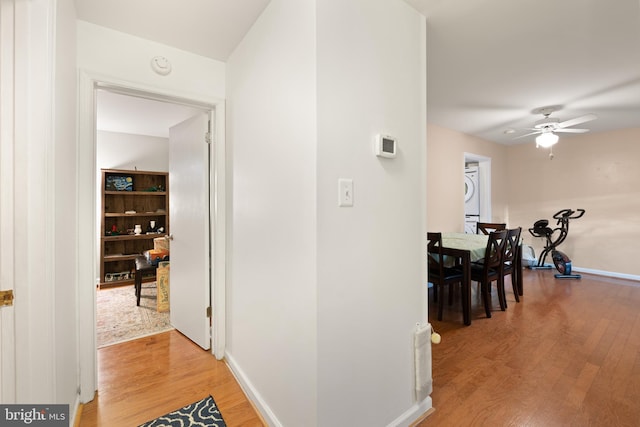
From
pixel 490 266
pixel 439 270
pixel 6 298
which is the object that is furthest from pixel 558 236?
pixel 6 298

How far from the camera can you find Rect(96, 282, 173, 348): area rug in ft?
8.48

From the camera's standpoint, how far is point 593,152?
4645mm

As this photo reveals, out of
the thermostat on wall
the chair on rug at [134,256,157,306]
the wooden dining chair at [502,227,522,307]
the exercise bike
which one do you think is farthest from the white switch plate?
the exercise bike

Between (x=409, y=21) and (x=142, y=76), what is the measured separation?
1.79 metres

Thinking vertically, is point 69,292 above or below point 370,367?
above

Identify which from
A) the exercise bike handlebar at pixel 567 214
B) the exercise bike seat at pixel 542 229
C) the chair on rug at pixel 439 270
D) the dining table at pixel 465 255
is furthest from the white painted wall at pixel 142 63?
the exercise bike handlebar at pixel 567 214

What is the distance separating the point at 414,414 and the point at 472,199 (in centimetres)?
502

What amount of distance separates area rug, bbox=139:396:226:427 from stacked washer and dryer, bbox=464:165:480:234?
5346 millimetres

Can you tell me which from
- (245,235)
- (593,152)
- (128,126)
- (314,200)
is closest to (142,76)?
(245,235)

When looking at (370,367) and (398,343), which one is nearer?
(370,367)

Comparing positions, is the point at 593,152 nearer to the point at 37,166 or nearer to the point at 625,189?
the point at 625,189

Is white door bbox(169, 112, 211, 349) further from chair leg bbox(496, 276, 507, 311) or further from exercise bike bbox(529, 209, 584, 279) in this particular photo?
exercise bike bbox(529, 209, 584, 279)

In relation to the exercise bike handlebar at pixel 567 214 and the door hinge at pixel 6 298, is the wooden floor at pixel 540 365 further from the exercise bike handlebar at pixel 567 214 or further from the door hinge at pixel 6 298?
the door hinge at pixel 6 298

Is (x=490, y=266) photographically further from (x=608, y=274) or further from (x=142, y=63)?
(x=142, y=63)
